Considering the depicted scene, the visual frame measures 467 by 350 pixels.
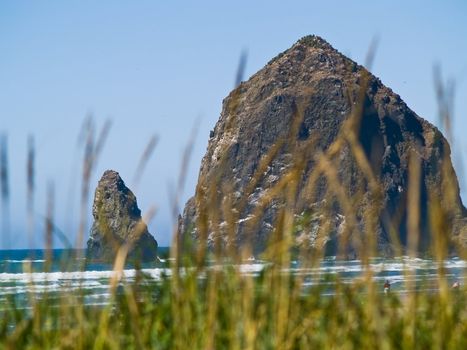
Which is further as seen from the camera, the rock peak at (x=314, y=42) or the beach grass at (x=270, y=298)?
the rock peak at (x=314, y=42)

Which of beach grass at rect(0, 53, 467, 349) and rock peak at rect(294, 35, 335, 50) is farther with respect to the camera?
rock peak at rect(294, 35, 335, 50)

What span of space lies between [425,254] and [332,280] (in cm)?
40

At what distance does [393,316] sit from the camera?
11.7ft

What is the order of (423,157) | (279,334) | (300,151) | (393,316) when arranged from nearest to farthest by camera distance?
(279,334) → (300,151) → (393,316) → (423,157)

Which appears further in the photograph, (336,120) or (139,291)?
(336,120)

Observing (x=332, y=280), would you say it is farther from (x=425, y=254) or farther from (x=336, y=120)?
(x=336, y=120)

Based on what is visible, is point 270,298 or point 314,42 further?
point 314,42

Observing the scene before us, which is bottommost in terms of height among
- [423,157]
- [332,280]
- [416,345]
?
[416,345]

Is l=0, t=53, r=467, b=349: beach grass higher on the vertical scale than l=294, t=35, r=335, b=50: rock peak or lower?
lower

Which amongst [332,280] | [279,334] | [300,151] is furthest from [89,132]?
[332,280]

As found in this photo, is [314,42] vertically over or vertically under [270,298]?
over

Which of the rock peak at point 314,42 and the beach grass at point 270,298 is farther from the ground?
the rock peak at point 314,42

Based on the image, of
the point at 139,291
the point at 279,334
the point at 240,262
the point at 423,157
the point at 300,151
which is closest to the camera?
the point at 279,334

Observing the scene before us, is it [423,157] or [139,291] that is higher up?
[423,157]
